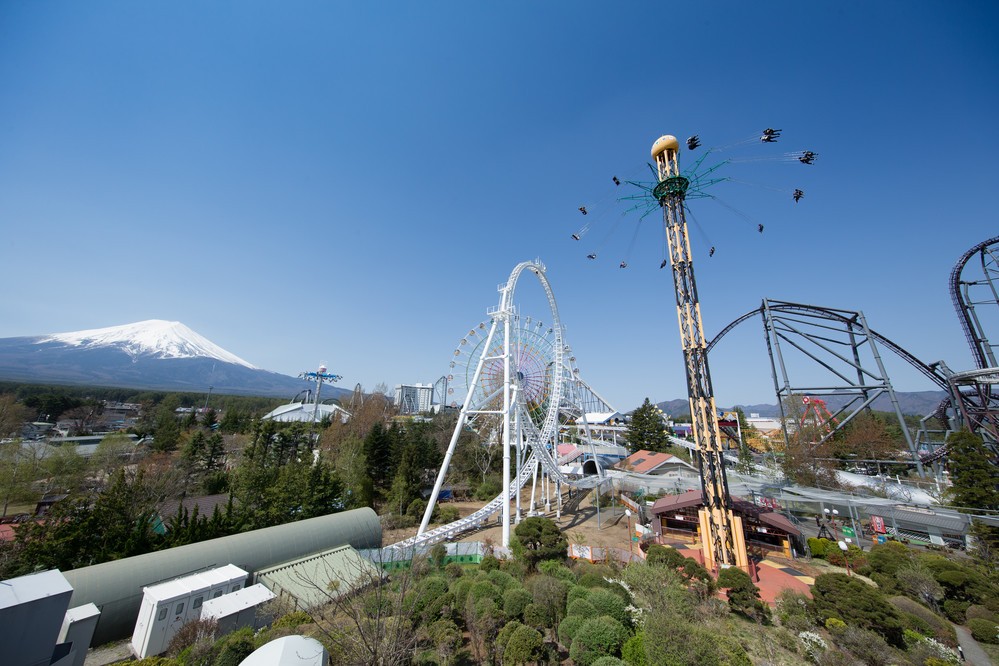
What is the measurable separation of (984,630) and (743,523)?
10.1 metres

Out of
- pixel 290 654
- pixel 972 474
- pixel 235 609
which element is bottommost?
pixel 235 609

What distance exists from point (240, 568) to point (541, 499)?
23987 millimetres

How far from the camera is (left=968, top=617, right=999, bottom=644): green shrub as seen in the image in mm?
11556

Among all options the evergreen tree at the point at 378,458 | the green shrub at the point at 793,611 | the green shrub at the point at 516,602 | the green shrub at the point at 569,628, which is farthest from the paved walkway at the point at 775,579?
the evergreen tree at the point at 378,458

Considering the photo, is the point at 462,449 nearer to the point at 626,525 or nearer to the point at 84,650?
the point at 626,525

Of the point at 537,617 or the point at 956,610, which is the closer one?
the point at 537,617

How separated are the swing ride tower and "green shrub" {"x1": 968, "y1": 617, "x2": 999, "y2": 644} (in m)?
6.38

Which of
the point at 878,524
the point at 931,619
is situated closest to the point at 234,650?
the point at 931,619

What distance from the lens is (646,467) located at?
40500 millimetres

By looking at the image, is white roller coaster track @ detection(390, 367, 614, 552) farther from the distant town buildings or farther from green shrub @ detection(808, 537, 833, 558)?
the distant town buildings

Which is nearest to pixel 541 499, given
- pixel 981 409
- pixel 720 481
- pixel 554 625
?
pixel 720 481

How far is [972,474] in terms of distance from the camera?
19547 mm

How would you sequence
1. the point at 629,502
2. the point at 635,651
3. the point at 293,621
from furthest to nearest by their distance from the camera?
the point at 629,502 → the point at 293,621 → the point at 635,651

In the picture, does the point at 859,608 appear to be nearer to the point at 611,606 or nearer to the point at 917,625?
the point at 917,625
